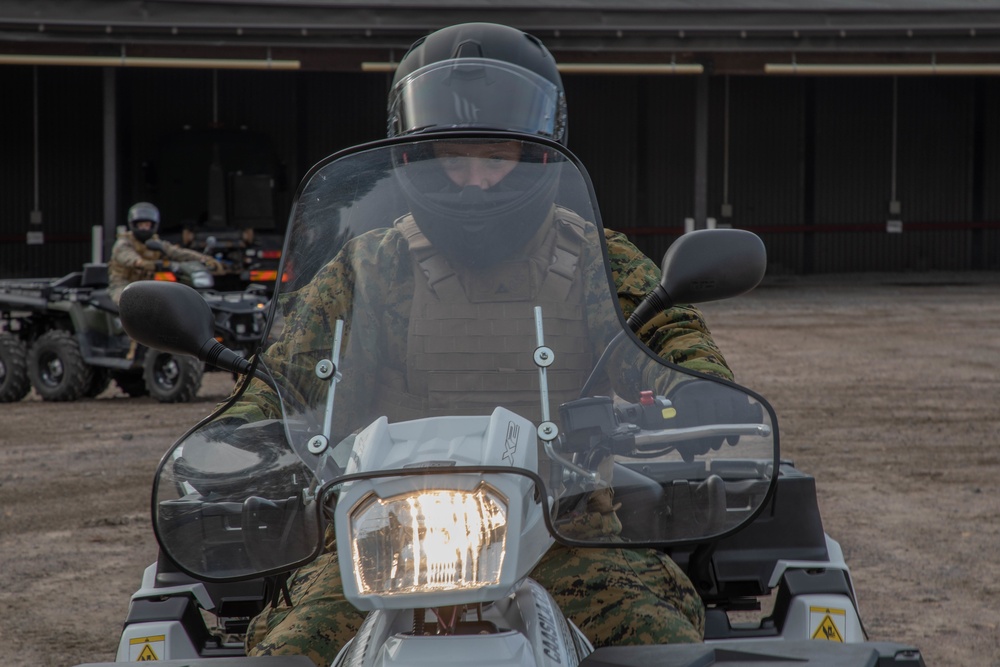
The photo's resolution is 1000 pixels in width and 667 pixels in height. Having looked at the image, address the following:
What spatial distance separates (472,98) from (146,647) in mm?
1297

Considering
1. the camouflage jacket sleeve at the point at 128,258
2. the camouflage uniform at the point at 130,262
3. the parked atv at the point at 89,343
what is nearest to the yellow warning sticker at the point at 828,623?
the parked atv at the point at 89,343

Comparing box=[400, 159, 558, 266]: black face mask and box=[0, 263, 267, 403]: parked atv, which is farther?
box=[0, 263, 267, 403]: parked atv

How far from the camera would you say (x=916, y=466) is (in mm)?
7613

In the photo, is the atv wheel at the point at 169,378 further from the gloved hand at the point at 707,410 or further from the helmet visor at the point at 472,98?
the gloved hand at the point at 707,410

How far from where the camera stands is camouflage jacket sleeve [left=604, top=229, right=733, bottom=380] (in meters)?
2.51

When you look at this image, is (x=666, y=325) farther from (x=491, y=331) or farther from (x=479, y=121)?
(x=491, y=331)

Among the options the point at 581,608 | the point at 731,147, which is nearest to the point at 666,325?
the point at 581,608

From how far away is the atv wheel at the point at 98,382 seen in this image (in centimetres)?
1206

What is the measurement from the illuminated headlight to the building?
59.4ft

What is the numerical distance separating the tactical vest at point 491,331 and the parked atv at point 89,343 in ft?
30.0

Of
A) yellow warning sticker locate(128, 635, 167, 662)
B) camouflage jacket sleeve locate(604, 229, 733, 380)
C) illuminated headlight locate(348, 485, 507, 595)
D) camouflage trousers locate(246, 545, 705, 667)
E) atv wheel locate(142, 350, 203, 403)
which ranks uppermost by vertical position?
camouflage jacket sleeve locate(604, 229, 733, 380)

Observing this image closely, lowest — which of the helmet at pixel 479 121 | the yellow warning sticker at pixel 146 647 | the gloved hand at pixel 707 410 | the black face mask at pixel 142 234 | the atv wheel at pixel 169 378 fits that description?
the atv wheel at pixel 169 378

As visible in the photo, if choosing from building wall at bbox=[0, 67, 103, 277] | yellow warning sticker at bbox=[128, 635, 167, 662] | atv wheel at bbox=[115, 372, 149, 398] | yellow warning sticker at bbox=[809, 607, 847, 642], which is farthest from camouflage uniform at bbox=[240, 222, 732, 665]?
building wall at bbox=[0, 67, 103, 277]

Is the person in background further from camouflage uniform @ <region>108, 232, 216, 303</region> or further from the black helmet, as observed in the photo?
the black helmet
